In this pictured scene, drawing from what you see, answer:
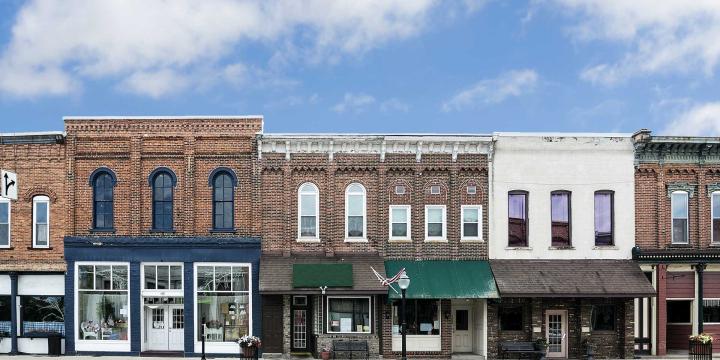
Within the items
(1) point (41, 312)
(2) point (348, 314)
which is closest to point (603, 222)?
(2) point (348, 314)

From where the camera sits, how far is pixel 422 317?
2620 cm

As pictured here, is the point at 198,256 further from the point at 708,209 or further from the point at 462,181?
the point at 708,209

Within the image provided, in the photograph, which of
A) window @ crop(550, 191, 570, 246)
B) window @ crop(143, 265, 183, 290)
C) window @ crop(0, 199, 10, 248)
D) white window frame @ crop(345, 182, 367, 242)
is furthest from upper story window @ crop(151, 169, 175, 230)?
window @ crop(550, 191, 570, 246)

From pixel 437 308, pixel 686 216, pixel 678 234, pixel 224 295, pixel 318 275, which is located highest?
pixel 686 216

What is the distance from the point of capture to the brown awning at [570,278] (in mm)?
24969

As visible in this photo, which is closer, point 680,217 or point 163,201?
point 163,201

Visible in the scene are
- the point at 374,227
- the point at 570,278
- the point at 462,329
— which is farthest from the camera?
the point at 462,329

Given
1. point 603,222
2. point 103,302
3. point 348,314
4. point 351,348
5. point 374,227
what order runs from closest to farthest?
1. point 351,348
2. point 348,314
3. point 374,227
4. point 103,302
5. point 603,222

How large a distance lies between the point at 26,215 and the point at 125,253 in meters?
4.23

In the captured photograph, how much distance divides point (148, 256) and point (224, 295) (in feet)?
10.9

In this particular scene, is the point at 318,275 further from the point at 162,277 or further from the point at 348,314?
the point at 162,277

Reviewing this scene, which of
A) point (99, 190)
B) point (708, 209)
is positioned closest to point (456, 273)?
point (708, 209)

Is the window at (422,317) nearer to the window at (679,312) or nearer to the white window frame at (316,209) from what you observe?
the white window frame at (316,209)

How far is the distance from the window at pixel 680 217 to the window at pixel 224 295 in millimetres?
17071
